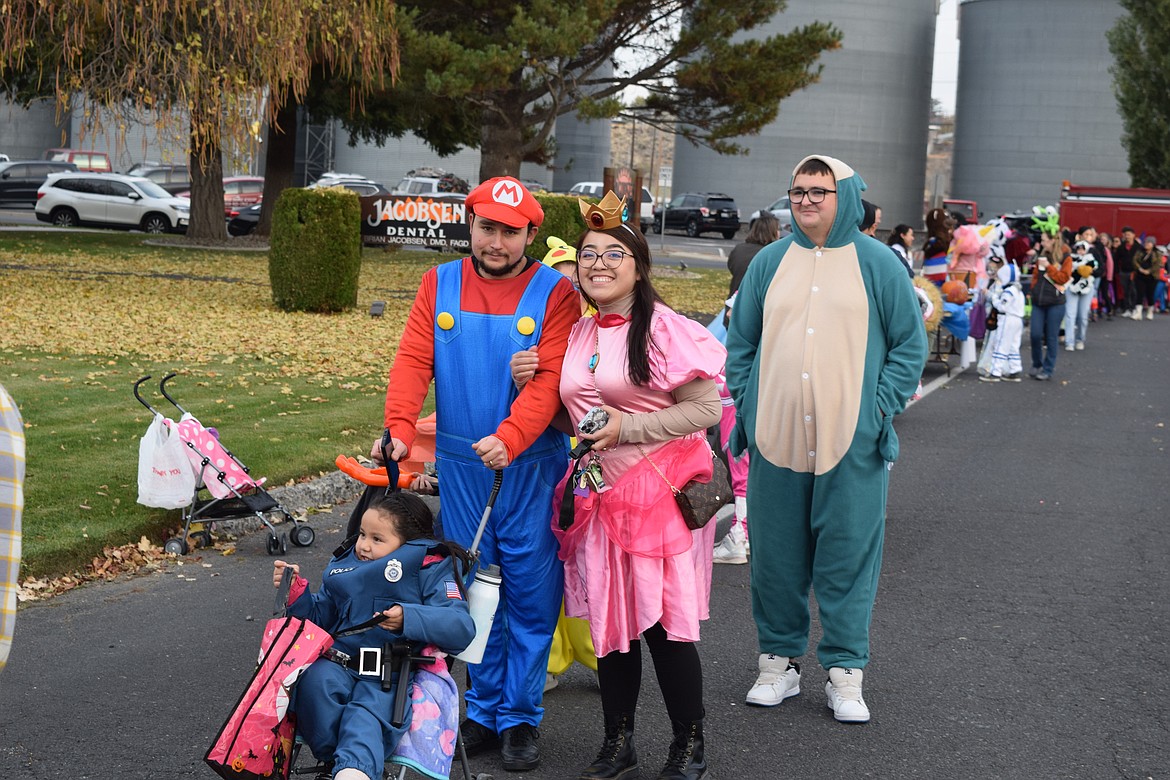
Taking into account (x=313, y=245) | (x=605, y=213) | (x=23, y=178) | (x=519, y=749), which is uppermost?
(x=23, y=178)

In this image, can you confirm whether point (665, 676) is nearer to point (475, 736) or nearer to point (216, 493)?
point (475, 736)

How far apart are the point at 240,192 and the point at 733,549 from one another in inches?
→ 1341

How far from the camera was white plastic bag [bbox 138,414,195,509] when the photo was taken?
22.4ft

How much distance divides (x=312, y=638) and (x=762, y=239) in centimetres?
618

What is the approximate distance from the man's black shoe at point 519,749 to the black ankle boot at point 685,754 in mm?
446

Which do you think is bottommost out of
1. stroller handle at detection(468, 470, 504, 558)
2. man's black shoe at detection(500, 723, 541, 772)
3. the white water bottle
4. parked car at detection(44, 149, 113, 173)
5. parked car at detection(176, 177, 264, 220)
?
man's black shoe at detection(500, 723, 541, 772)

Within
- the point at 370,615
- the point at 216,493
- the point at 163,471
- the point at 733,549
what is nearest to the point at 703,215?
the point at 733,549

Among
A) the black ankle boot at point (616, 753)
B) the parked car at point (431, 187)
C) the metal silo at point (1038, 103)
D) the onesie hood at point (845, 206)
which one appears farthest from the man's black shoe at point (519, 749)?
the metal silo at point (1038, 103)

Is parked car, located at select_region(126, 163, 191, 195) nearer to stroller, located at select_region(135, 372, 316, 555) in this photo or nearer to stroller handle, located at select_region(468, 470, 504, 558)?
stroller, located at select_region(135, 372, 316, 555)

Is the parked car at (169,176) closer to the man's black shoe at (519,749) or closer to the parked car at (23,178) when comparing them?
the parked car at (23,178)

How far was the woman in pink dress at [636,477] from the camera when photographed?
169 inches

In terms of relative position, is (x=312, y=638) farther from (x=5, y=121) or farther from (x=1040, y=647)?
(x=5, y=121)

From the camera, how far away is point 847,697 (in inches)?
199

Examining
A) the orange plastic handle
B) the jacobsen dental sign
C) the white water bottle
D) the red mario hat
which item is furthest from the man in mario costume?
the jacobsen dental sign
